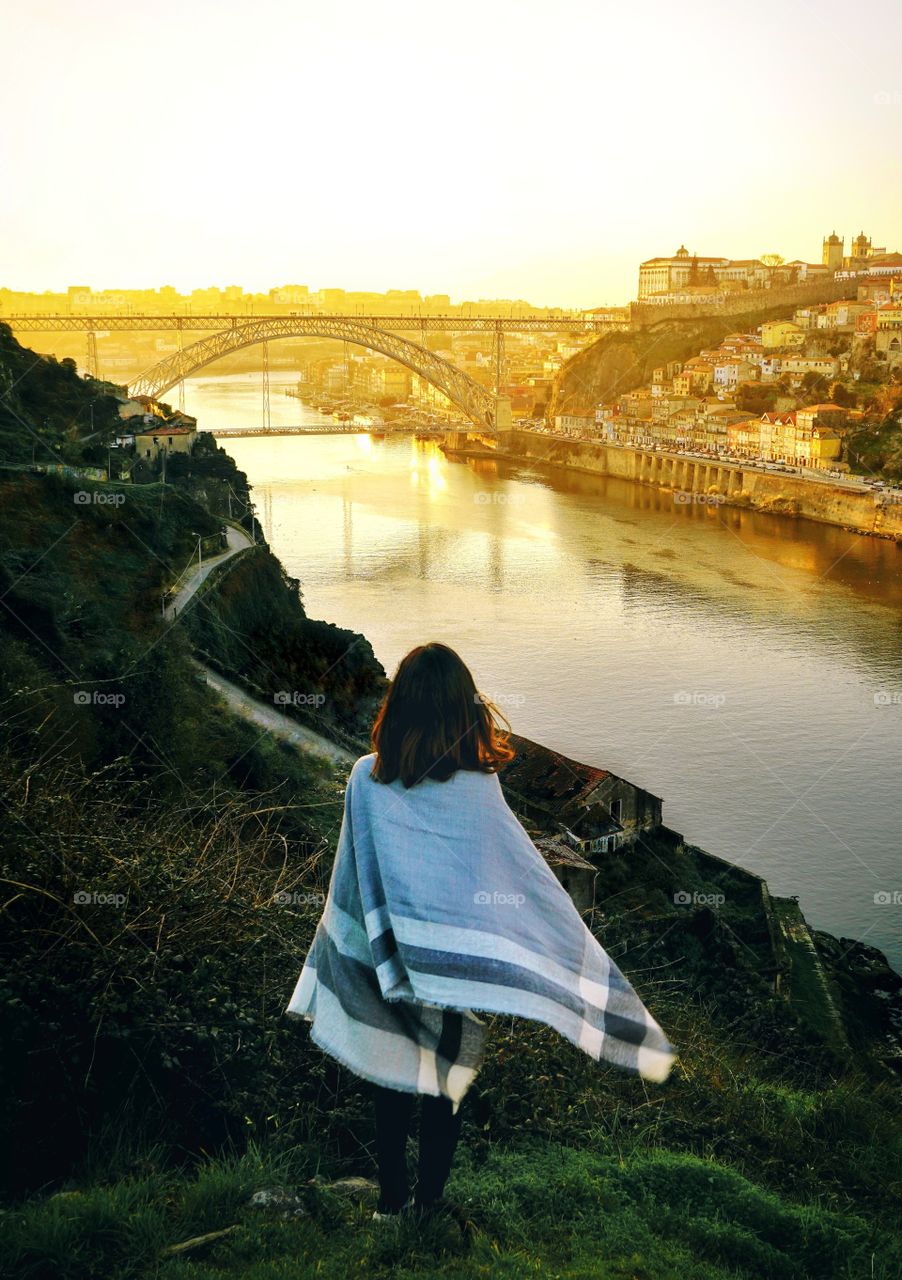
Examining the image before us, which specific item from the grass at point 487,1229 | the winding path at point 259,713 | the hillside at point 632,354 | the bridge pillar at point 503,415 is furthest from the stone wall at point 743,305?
the grass at point 487,1229

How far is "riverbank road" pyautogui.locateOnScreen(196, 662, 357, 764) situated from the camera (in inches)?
144

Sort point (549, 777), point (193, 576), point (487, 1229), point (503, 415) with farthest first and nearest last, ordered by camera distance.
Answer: point (503, 415) < point (193, 576) < point (549, 777) < point (487, 1229)

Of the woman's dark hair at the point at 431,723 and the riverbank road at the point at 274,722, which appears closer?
the woman's dark hair at the point at 431,723

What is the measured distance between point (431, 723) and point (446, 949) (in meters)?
0.15

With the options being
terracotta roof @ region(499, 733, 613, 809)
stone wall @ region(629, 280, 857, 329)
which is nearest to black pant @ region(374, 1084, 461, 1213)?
terracotta roof @ region(499, 733, 613, 809)

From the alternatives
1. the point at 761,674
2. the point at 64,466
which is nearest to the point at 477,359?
the point at 761,674

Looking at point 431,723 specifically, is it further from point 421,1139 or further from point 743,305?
point 743,305

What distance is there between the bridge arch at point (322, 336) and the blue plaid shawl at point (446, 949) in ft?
47.0

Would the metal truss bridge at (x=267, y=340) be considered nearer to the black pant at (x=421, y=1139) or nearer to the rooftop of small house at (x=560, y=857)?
the rooftop of small house at (x=560, y=857)

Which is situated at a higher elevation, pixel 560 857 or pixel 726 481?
pixel 726 481

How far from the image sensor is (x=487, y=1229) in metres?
0.92

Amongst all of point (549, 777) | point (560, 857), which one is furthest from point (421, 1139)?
point (549, 777)

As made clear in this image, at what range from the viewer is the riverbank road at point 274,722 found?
366cm

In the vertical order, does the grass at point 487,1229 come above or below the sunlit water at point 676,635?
above
